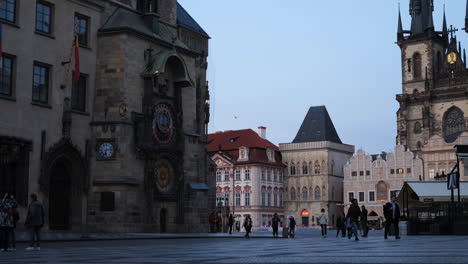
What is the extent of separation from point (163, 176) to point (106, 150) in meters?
3.65

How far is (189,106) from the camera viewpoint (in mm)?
39562

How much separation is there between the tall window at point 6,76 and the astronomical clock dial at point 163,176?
8.33 m

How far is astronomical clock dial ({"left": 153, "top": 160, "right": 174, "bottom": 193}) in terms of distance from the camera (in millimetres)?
35688

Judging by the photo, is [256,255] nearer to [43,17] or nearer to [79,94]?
[43,17]

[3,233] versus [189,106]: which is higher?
[189,106]

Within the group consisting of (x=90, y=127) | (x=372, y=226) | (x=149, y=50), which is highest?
(x=149, y=50)

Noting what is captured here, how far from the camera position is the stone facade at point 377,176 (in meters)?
93.7

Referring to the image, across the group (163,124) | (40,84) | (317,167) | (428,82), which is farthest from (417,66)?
(40,84)

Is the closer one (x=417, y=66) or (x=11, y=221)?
(x=11, y=221)

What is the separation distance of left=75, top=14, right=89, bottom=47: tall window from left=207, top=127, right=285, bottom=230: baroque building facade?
2318 inches

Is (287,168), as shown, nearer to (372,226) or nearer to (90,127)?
(372,226)

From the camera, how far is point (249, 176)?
Result: 9631 centimetres

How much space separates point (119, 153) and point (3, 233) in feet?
48.9

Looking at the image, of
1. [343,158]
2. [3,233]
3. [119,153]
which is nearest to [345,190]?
[343,158]
